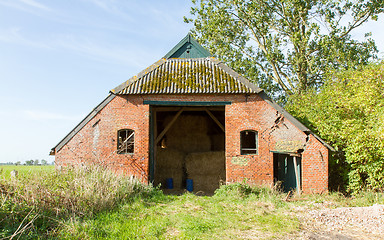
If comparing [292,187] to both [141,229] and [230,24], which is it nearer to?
[141,229]

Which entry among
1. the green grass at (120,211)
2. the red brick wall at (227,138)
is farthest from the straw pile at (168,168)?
the green grass at (120,211)

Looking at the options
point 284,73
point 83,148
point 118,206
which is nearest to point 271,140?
point 118,206

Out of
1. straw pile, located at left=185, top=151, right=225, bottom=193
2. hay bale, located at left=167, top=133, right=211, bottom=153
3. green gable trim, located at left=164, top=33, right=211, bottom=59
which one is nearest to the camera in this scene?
green gable trim, located at left=164, top=33, right=211, bottom=59

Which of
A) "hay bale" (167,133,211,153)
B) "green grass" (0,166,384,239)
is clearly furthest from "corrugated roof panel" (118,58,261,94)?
"hay bale" (167,133,211,153)

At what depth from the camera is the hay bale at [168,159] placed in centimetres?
1736

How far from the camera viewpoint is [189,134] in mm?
20281

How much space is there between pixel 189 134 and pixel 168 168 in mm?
3477

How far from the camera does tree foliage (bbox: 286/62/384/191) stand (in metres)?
12.4

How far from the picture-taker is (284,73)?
24.1 meters

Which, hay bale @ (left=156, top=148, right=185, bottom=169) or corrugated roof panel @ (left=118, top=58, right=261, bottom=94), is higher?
corrugated roof panel @ (left=118, top=58, right=261, bottom=94)

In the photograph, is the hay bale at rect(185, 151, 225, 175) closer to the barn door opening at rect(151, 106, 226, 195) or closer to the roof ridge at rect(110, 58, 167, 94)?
the barn door opening at rect(151, 106, 226, 195)

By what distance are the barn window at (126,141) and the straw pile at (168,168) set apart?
9.13ft

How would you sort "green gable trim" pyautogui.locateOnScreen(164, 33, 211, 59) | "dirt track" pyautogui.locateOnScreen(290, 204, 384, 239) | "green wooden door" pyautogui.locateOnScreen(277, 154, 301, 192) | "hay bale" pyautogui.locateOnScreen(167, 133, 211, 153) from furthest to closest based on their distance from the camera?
"hay bale" pyautogui.locateOnScreen(167, 133, 211, 153)
"green gable trim" pyautogui.locateOnScreen(164, 33, 211, 59)
"green wooden door" pyautogui.locateOnScreen(277, 154, 301, 192)
"dirt track" pyautogui.locateOnScreen(290, 204, 384, 239)

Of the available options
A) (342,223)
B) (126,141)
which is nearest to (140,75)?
(126,141)
